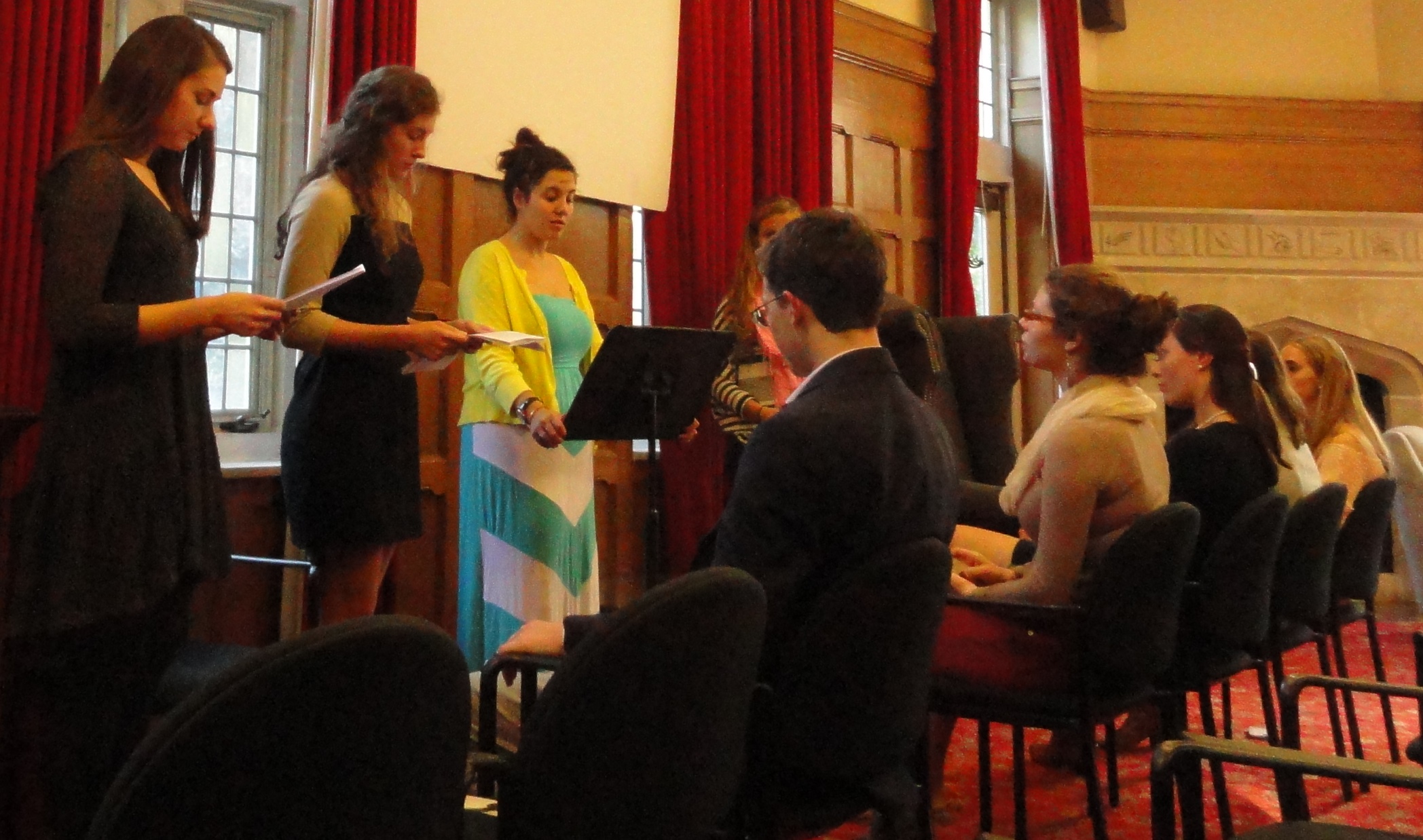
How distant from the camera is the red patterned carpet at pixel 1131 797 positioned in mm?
2688

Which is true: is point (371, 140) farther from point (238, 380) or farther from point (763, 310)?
point (238, 380)

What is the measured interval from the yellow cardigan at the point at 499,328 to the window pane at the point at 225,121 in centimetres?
90

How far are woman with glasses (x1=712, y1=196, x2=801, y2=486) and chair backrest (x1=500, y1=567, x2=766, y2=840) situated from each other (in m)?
2.34

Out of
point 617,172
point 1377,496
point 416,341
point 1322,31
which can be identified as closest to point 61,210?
point 416,341

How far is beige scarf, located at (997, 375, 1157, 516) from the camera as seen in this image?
2332 millimetres

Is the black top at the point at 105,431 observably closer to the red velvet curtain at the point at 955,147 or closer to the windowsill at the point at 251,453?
the windowsill at the point at 251,453

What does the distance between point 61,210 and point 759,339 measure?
222 cm

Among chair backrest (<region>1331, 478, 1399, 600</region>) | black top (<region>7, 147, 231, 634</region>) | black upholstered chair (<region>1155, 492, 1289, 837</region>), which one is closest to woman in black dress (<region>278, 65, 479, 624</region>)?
black top (<region>7, 147, 231, 634</region>)

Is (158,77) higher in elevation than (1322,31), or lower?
lower

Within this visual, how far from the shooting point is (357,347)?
2.18 meters

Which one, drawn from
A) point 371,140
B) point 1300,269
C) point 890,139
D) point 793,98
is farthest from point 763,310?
point 1300,269

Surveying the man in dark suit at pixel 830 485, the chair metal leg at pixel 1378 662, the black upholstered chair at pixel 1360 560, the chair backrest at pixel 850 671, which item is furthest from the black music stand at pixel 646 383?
the chair metal leg at pixel 1378 662

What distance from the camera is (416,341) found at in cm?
219

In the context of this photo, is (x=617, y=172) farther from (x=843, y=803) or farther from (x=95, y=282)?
(x=843, y=803)
